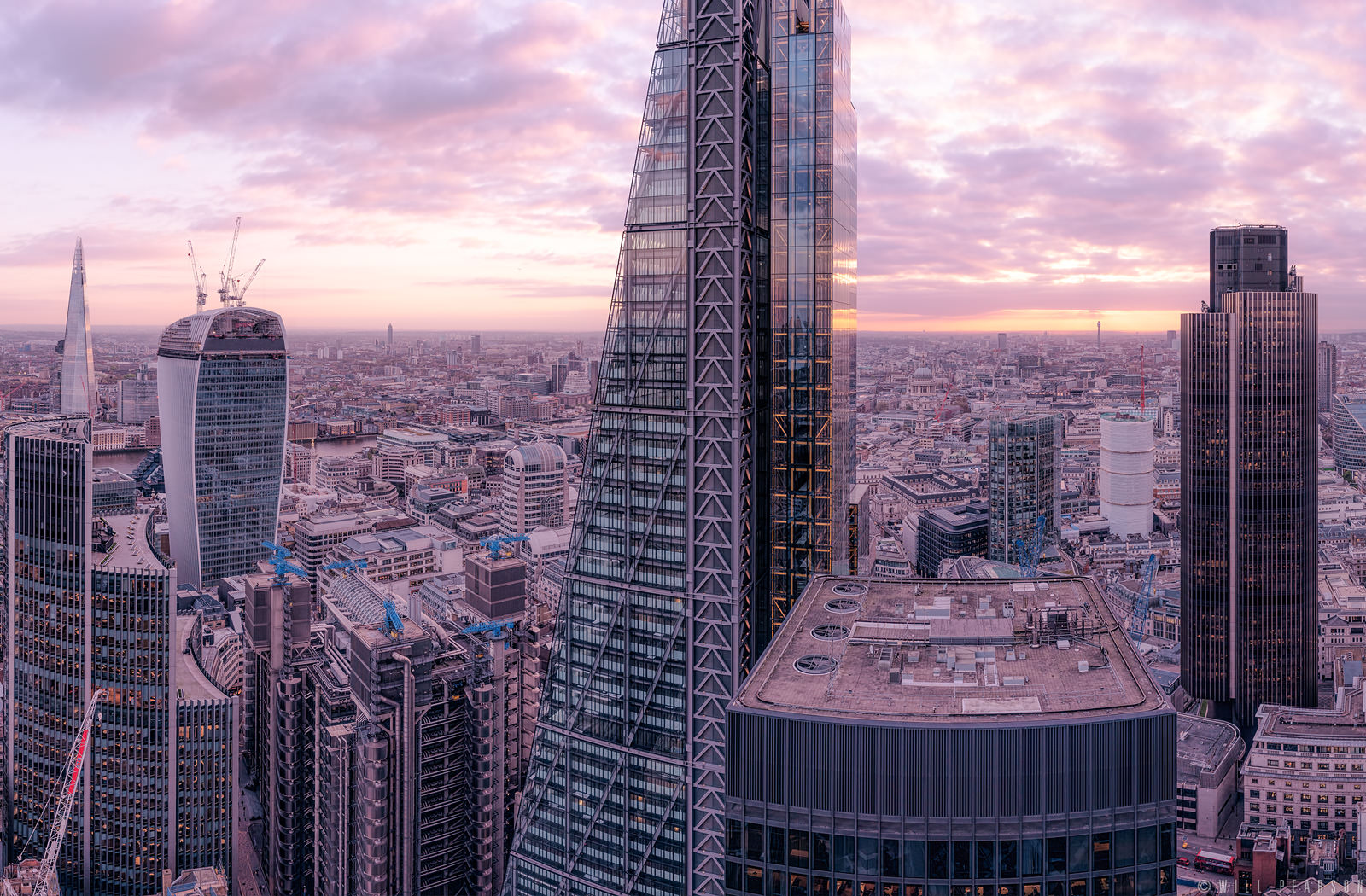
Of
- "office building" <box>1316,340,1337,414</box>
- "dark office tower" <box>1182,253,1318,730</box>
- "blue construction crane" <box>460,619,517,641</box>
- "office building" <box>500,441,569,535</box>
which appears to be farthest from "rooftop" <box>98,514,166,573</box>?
"office building" <box>1316,340,1337,414</box>

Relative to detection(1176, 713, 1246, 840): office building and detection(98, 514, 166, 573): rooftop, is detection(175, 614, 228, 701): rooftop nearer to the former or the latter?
detection(98, 514, 166, 573): rooftop

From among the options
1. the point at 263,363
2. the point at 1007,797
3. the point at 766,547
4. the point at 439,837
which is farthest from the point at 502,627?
the point at 263,363

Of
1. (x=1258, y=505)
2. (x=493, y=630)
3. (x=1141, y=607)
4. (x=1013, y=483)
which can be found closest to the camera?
(x=493, y=630)

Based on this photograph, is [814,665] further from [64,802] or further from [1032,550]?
[1032,550]

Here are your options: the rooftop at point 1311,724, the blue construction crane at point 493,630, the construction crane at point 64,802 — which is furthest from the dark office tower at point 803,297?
the rooftop at point 1311,724

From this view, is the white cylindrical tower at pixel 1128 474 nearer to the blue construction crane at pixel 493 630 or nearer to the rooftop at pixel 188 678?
the blue construction crane at pixel 493 630

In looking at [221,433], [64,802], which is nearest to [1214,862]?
[64,802]
